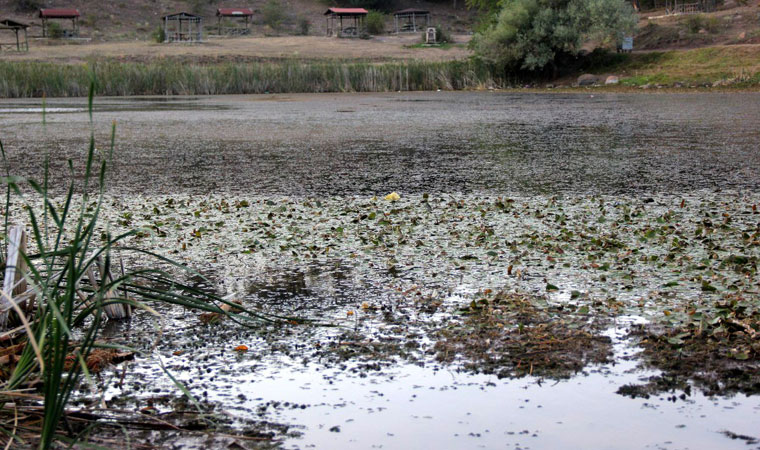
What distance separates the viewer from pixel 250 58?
52.2m

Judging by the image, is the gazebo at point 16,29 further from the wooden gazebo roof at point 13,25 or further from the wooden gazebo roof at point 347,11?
the wooden gazebo roof at point 347,11

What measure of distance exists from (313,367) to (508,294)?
1417 mm

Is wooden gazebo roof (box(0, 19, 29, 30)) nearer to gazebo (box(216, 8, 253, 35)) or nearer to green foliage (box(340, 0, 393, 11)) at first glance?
gazebo (box(216, 8, 253, 35))

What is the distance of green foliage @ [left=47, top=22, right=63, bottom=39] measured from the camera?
207ft

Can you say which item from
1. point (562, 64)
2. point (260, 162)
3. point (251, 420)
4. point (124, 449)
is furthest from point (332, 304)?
point (562, 64)

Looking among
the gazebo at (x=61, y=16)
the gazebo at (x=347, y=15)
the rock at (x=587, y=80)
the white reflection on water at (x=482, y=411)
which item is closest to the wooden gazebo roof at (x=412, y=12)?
the gazebo at (x=347, y=15)

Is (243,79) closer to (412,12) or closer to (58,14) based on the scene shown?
(58,14)

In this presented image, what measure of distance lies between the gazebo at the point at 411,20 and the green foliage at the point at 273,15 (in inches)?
393

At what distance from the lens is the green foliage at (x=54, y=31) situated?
6297 centimetres

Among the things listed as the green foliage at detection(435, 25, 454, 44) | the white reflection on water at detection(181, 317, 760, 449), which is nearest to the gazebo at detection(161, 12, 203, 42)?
the green foliage at detection(435, 25, 454, 44)

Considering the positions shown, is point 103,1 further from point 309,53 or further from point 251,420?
point 251,420

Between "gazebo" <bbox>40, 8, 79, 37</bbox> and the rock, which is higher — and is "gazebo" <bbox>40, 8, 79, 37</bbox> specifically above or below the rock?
above

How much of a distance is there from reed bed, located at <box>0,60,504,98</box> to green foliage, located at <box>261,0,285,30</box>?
117 feet

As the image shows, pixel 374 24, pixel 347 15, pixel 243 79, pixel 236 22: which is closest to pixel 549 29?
pixel 243 79
